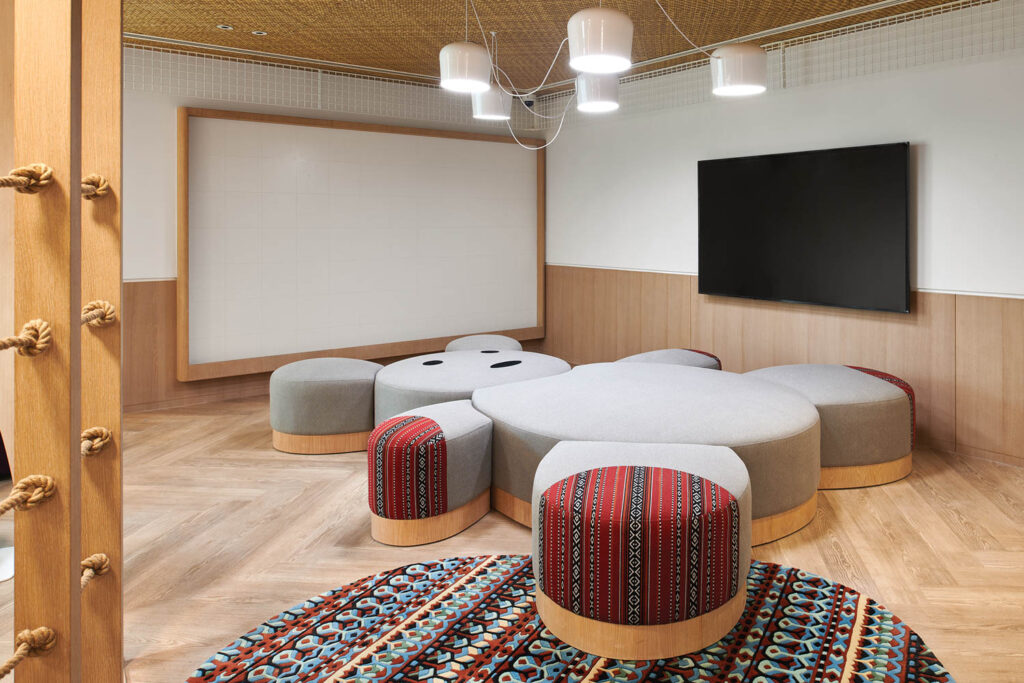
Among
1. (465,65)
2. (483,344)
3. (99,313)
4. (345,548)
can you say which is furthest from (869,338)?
(99,313)

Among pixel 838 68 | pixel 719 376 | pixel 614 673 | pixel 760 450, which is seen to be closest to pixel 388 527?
pixel 614 673

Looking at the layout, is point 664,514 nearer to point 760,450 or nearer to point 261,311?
point 760,450

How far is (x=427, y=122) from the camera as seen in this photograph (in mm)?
5844

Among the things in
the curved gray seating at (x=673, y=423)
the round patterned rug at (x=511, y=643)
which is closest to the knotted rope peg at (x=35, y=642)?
the round patterned rug at (x=511, y=643)

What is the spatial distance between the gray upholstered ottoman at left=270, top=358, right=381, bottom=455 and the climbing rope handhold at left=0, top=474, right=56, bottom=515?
2902mm

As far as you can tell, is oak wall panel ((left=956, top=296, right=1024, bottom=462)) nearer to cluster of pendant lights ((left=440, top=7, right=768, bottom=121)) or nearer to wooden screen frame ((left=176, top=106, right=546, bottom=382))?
cluster of pendant lights ((left=440, top=7, right=768, bottom=121))

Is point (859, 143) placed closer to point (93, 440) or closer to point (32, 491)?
point (93, 440)

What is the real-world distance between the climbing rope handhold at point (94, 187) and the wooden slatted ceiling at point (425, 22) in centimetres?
290

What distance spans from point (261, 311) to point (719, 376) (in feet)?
10.7

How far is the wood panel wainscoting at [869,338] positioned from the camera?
12.4 feet

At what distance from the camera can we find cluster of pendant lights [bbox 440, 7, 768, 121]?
8.58 ft

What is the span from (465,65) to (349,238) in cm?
280

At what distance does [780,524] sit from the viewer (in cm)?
281

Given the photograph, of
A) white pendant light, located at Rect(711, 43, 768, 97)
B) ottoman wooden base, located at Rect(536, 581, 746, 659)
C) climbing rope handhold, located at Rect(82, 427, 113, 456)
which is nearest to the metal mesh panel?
white pendant light, located at Rect(711, 43, 768, 97)
